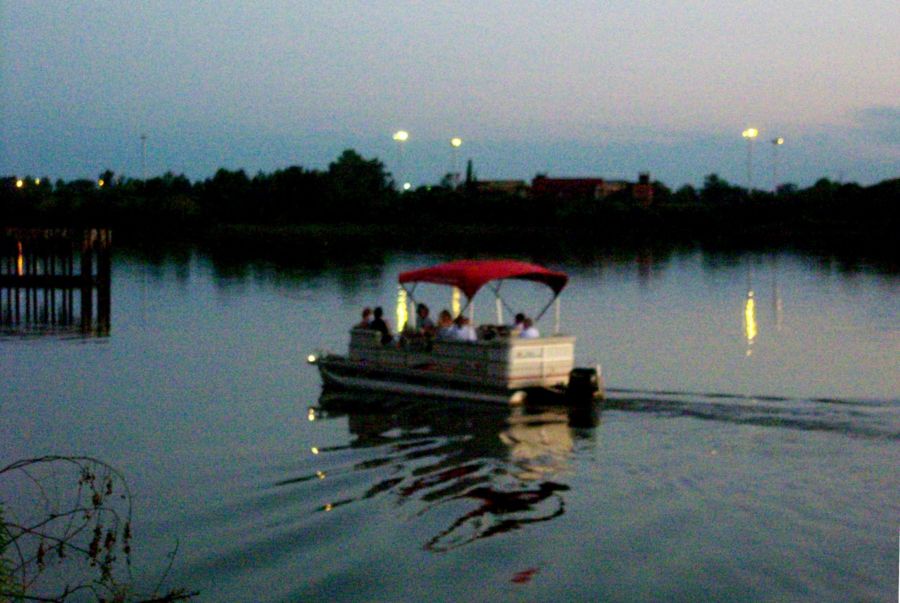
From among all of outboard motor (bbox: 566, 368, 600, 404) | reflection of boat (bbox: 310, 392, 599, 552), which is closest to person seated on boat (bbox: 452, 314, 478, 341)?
reflection of boat (bbox: 310, 392, 599, 552)

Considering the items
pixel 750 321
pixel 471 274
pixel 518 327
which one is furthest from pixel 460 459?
pixel 750 321

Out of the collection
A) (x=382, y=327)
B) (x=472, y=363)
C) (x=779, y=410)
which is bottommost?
(x=779, y=410)

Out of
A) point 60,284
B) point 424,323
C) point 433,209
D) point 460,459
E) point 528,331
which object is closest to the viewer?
point 460,459

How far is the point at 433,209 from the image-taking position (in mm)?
139500

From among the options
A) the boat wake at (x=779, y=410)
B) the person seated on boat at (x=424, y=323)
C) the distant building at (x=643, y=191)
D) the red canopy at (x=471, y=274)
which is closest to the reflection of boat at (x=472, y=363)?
the red canopy at (x=471, y=274)

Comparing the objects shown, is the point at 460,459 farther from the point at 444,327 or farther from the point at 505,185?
the point at 505,185

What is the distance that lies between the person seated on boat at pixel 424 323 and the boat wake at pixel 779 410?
4051 mm

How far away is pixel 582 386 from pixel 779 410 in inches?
151

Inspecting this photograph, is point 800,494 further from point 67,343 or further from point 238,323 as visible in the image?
point 238,323

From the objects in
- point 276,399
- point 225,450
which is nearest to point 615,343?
point 276,399

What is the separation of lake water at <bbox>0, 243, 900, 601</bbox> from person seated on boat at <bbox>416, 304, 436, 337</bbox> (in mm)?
1665

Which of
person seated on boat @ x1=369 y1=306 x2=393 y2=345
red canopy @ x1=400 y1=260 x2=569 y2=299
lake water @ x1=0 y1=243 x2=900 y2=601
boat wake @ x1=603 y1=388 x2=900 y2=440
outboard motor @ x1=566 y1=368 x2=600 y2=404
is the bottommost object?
lake water @ x1=0 y1=243 x2=900 y2=601

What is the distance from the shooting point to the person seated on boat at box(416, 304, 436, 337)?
28.6 meters

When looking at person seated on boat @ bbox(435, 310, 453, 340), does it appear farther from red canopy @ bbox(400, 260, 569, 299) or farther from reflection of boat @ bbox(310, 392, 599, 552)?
reflection of boat @ bbox(310, 392, 599, 552)
